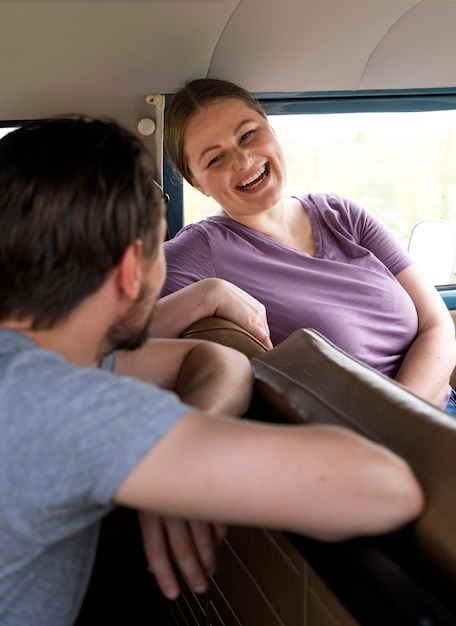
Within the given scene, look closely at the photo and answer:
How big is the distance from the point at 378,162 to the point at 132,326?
240 centimetres

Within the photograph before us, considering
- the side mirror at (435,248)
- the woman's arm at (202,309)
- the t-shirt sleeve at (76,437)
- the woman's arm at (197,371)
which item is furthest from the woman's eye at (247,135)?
the t-shirt sleeve at (76,437)

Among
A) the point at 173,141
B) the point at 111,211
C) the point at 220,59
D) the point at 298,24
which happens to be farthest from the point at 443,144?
the point at 111,211

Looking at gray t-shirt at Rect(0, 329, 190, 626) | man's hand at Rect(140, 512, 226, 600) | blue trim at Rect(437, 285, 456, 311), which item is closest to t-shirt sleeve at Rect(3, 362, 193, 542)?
gray t-shirt at Rect(0, 329, 190, 626)

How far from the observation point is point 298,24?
269cm

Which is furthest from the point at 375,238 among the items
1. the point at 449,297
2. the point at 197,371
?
the point at 197,371

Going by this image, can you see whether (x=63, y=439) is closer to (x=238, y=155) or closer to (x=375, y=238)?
(x=238, y=155)

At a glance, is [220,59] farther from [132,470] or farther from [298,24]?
[132,470]

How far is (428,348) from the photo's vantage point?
227 cm

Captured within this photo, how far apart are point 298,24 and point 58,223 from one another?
199 centimetres

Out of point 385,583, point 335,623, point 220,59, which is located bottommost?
point 335,623

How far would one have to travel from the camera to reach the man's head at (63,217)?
1039 millimetres

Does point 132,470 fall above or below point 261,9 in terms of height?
below

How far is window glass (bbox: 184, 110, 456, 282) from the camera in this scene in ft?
10.2

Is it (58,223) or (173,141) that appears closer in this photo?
(58,223)
